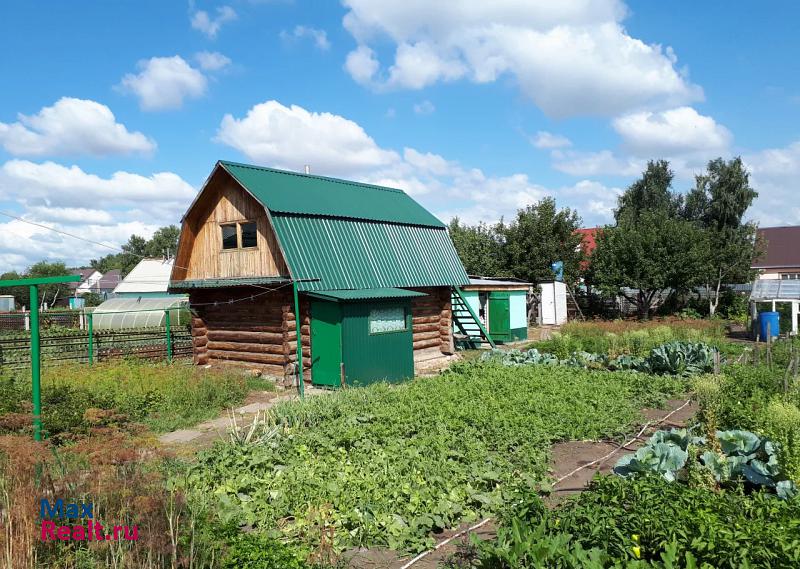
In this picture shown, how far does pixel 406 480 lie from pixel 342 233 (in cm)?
1037

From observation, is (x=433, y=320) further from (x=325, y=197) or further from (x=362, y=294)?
(x=325, y=197)

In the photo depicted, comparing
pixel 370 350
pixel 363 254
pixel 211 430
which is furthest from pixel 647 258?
pixel 211 430

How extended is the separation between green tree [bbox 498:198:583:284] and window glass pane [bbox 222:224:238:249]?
2105 centimetres

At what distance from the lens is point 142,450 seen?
725 cm

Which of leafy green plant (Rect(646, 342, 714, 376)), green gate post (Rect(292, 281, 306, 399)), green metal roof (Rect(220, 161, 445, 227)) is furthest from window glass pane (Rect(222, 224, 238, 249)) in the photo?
leafy green plant (Rect(646, 342, 714, 376))

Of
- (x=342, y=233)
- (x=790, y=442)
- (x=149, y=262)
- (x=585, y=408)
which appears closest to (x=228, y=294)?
(x=342, y=233)

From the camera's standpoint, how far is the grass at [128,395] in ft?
32.1

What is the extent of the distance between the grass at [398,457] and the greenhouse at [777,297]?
1621cm

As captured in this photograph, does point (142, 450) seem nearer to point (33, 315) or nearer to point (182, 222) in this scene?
point (33, 315)

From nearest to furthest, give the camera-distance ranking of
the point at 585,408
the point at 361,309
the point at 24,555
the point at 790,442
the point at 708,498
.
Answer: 1. the point at 24,555
2. the point at 708,498
3. the point at 790,442
4. the point at 585,408
5. the point at 361,309

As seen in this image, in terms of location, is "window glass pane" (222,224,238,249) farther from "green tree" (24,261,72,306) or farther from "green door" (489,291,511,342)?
"green tree" (24,261,72,306)

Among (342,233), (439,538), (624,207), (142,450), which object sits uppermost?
(624,207)

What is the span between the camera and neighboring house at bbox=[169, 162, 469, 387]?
14.5 metres

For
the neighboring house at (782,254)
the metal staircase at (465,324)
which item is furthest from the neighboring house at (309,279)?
the neighboring house at (782,254)
